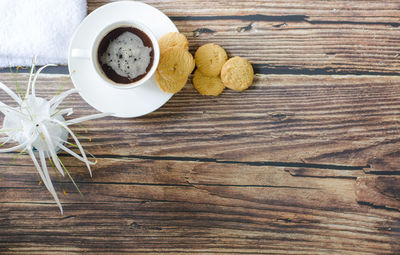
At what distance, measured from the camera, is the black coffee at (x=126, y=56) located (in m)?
0.74

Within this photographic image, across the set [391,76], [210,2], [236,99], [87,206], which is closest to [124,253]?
[87,206]

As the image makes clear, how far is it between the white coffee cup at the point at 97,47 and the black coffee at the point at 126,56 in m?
0.01

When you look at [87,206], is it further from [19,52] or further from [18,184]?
[19,52]

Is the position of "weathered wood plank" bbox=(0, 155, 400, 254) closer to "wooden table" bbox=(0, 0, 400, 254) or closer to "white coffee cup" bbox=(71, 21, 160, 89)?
"wooden table" bbox=(0, 0, 400, 254)

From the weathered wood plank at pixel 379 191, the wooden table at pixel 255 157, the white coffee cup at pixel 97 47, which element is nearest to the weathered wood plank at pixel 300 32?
the wooden table at pixel 255 157

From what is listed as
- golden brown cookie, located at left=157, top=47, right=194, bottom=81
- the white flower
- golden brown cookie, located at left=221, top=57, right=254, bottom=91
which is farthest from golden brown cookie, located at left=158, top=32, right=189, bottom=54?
the white flower

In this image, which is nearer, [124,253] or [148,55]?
[148,55]

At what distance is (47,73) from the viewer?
2.72ft

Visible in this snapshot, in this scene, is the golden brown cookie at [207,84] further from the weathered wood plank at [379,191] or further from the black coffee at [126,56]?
the weathered wood plank at [379,191]

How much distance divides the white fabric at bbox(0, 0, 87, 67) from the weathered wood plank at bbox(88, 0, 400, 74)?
67 millimetres

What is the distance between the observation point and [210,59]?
0.79m

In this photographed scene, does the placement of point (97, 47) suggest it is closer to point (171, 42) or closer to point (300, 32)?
point (171, 42)

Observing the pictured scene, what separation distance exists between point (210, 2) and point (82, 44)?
34cm

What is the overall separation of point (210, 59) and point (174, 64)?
10 cm
